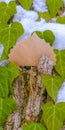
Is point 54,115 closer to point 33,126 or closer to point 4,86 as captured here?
point 33,126

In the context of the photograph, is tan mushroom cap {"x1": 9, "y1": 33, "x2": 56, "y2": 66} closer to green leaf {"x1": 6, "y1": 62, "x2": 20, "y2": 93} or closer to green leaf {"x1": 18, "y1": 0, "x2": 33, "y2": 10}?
green leaf {"x1": 6, "y1": 62, "x2": 20, "y2": 93}

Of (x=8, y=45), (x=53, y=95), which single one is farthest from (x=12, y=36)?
(x=53, y=95)

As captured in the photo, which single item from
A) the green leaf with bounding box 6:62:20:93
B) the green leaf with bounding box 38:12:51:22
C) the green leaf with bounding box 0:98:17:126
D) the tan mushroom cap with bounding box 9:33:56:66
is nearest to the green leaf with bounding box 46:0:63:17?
the green leaf with bounding box 38:12:51:22

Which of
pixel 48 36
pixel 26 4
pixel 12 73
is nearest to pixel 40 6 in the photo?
pixel 26 4

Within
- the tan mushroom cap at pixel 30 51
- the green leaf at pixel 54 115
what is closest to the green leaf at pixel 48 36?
the tan mushroom cap at pixel 30 51

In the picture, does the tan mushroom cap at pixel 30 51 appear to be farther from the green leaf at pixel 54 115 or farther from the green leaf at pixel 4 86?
the green leaf at pixel 54 115

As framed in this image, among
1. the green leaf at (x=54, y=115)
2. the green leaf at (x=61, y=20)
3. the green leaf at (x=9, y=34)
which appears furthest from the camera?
the green leaf at (x=61, y=20)
